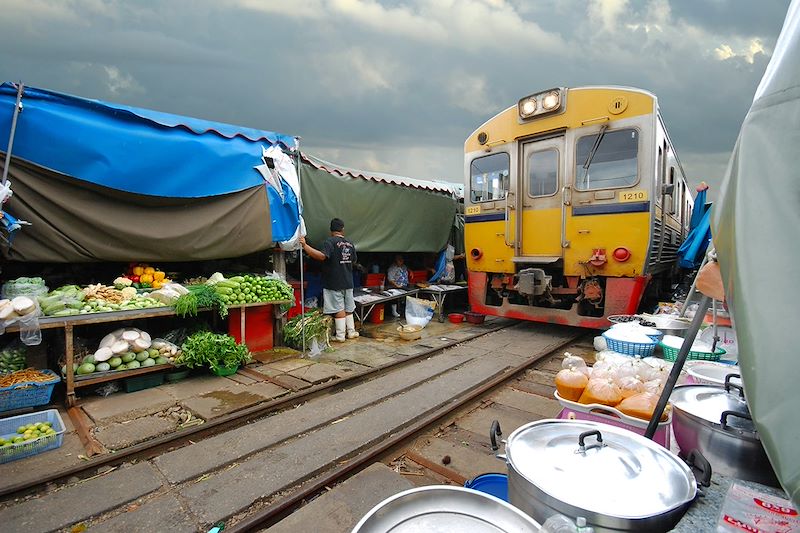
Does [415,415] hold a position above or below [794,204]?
below

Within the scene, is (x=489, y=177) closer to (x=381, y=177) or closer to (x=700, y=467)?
(x=381, y=177)

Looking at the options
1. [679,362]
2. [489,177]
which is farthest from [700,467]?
[489,177]

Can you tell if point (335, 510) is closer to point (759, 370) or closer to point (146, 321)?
point (759, 370)

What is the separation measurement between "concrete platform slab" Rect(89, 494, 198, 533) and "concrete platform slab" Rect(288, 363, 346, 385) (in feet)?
7.76

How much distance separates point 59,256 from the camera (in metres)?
4.77

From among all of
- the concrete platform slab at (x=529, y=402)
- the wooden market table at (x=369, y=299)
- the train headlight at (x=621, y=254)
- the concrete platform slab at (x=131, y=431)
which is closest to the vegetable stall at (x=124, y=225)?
the concrete platform slab at (x=131, y=431)

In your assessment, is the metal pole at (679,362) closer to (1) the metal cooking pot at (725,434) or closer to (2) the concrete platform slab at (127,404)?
(1) the metal cooking pot at (725,434)

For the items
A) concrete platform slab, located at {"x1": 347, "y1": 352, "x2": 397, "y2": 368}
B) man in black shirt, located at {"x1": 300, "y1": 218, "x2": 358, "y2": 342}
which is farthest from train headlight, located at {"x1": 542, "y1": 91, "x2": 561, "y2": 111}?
concrete platform slab, located at {"x1": 347, "y1": 352, "x2": 397, "y2": 368}

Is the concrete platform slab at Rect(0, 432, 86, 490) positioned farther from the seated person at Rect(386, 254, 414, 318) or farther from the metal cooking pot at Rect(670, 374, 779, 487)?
the seated person at Rect(386, 254, 414, 318)

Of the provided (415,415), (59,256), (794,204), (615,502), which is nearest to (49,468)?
(59,256)

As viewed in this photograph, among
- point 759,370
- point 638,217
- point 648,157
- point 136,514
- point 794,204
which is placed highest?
point 648,157

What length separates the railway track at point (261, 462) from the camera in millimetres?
2613

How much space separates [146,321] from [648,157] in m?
8.22

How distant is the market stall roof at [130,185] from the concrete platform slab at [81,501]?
309 centimetres
